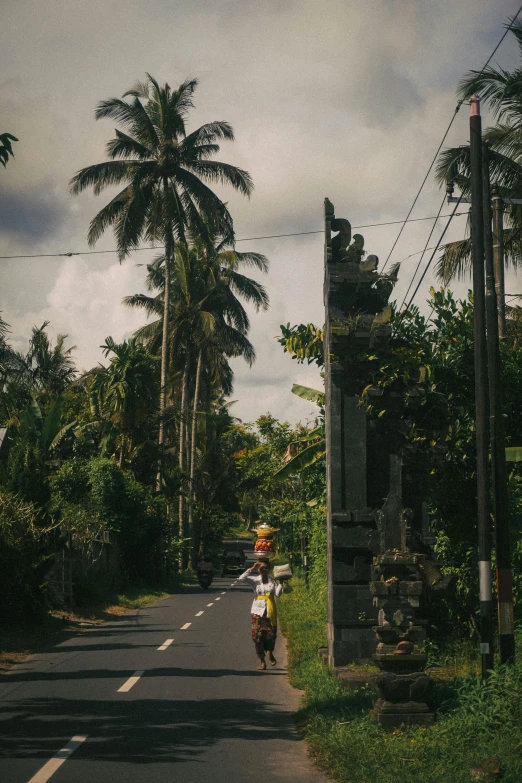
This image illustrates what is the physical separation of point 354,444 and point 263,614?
3120 millimetres

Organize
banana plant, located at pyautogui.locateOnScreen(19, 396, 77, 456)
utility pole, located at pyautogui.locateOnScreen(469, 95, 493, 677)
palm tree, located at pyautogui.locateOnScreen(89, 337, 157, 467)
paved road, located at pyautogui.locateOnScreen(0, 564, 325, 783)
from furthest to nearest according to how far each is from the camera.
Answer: palm tree, located at pyautogui.locateOnScreen(89, 337, 157, 467) → banana plant, located at pyautogui.locateOnScreen(19, 396, 77, 456) → utility pole, located at pyautogui.locateOnScreen(469, 95, 493, 677) → paved road, located at pyautogui.locateOnScreen(0, 564, 325, 783)

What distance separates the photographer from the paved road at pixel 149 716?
25.4ft

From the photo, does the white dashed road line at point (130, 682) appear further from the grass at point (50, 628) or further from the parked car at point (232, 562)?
the parked car at point (232, 562)

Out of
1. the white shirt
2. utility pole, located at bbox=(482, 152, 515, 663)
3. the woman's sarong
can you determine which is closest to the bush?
the white shirt

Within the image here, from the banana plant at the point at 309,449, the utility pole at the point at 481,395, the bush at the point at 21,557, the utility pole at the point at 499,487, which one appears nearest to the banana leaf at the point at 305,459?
the banana plant at the point at 309,449

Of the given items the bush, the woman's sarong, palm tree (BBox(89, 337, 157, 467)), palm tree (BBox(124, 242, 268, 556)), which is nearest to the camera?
the woman's sarong

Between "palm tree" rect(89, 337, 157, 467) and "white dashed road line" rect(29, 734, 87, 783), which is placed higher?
"palm tree" rect(89, 337, 157, 467)

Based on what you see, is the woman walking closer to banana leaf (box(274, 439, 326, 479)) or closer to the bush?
banana leaf (box(274, 439, 326, 479))

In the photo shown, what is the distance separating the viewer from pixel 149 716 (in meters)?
10.1

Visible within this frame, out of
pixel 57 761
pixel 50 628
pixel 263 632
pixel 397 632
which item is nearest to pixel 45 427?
pixel 50 628

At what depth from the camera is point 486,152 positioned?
40.6 feet

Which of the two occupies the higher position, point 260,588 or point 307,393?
point 307,393

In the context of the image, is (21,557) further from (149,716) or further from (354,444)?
(149,716)

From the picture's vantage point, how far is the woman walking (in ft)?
46.8
